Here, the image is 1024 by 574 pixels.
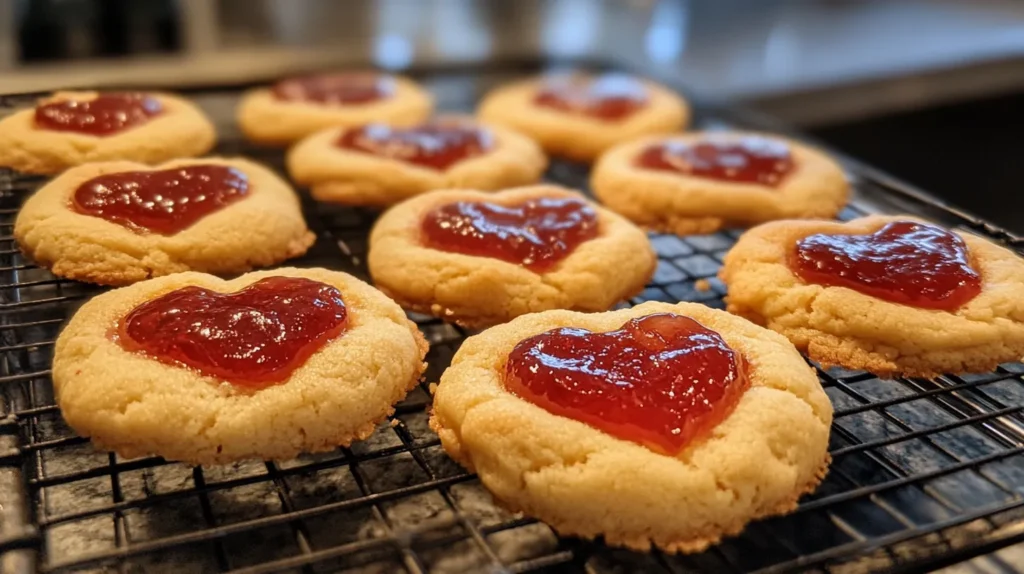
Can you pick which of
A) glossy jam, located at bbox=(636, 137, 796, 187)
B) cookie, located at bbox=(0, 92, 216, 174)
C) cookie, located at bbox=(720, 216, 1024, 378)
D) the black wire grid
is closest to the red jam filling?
cookie, located at bbox=(0, 92, 216, 174)

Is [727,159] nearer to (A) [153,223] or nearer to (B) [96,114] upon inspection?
(A) [153,223]

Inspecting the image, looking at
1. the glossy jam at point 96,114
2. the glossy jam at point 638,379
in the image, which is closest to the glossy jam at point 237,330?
the glossy jam at point 638,379

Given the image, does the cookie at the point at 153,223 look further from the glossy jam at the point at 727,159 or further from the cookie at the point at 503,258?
the glossy jam at the point at 727,159

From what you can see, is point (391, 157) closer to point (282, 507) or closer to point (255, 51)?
point (282, 507)

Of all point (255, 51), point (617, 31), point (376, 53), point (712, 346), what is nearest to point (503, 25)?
point (617, 31)

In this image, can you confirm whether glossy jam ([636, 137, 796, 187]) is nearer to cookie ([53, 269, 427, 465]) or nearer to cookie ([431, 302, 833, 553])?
cookie ([431, 302, 833, 553])

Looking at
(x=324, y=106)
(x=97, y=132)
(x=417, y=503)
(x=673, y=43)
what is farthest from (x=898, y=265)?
(x=673, y=43)
